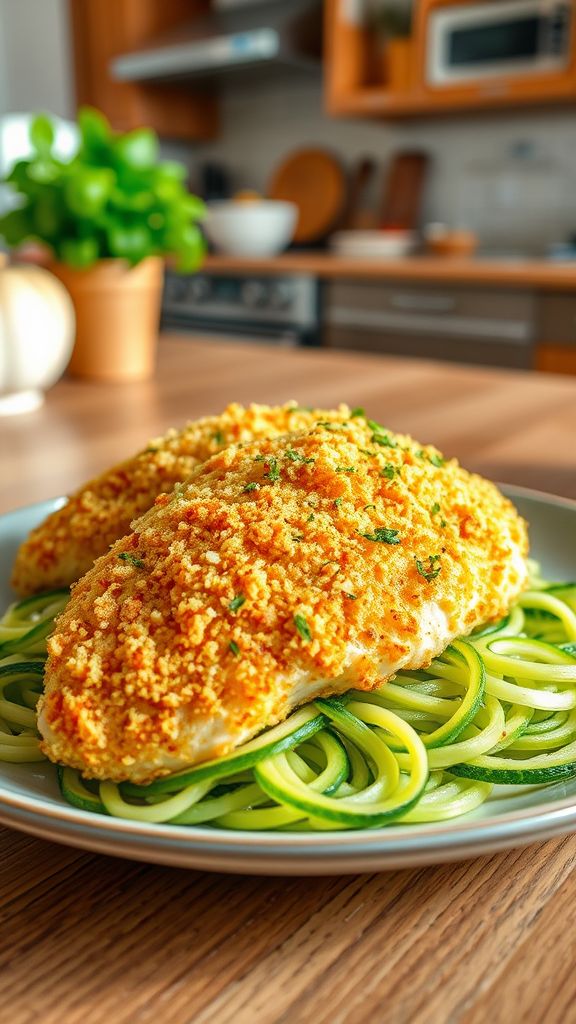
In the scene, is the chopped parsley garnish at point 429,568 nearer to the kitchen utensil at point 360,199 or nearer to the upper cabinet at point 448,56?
the upper cabinet at point 448,56

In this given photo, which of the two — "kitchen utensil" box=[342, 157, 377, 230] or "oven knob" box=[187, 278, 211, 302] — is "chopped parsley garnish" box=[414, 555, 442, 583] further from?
"kitchen utensil" box=[342, 157, 377, 230]

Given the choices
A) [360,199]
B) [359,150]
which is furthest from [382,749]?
[359,150]

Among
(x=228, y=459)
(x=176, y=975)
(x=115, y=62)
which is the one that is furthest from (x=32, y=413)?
(x=115, y=62)

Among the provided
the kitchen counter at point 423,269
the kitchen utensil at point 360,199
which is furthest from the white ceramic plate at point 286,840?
the kitchen utensil at point 360,199

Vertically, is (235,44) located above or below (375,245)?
above

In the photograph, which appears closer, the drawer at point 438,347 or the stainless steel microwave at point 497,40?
the drawer at point 438,347

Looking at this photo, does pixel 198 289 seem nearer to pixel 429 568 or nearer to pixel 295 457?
pixel 295 457
